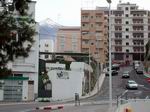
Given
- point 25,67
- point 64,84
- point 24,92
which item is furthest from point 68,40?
point 24,92

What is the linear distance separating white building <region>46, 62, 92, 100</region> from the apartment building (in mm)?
89677

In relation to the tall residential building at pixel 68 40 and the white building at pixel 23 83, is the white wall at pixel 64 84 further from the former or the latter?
the tall residential building at pixel 68 40

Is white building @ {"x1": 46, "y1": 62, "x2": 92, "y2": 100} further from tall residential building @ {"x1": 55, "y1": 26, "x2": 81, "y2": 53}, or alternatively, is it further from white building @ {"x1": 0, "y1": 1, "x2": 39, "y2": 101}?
tall residential building @ {"x1": 55, "y1": 26, "x2": 81, "y2": 53}

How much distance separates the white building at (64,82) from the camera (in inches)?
2224

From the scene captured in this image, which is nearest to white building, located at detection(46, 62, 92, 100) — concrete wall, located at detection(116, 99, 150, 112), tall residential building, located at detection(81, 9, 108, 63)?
concrete wall, located at detection(116, 99, 150, 112)

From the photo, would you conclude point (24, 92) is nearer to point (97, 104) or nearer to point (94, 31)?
point (97, 104)

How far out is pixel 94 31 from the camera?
126 meters

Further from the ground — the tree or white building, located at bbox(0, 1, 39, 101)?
the tree

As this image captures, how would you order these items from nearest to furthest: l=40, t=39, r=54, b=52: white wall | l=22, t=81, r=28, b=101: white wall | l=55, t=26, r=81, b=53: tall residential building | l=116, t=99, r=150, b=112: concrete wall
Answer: l=116, t=99, r=150, b=112: concrete wall, l=22, t=81, r=28, b=101: white wall, l=40, t=39, r=54, b=52: white wall, l=55, t=26, r=81, b=53: tall residential building

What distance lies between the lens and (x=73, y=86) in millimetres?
59000

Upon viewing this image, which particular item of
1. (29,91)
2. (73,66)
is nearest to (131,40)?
(73,66)

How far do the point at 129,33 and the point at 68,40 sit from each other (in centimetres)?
2506

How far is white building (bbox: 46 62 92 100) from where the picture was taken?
56500 millimetres

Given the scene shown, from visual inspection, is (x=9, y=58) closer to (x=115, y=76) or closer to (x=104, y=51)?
(x=115, y=76)
